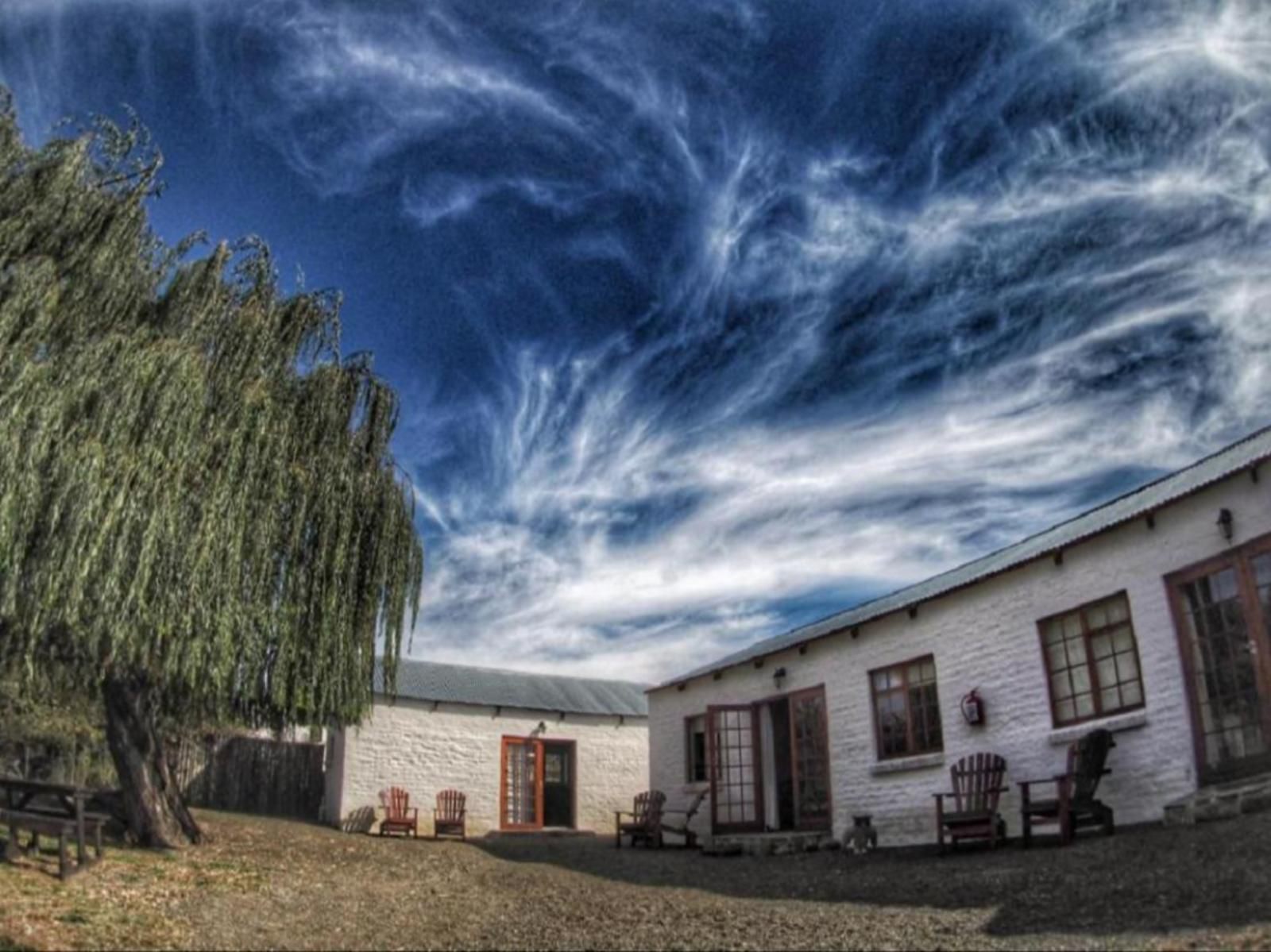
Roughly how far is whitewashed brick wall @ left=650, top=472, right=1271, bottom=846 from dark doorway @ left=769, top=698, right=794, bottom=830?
1.61 feet

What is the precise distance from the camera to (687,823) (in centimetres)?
1518

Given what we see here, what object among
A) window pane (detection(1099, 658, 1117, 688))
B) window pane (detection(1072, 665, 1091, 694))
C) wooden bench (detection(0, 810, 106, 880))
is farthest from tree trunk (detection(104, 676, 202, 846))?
window pane (detection(1099, 658, 1117, 688))

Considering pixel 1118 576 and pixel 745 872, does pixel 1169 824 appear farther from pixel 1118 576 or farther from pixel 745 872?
pixel 745 872

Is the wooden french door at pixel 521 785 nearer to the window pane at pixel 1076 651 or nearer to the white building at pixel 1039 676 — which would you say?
the white building at pixel 1039 676

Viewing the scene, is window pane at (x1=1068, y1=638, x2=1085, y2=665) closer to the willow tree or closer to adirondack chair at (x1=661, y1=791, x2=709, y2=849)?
adirondack chair at (x1=661, y1=791, x2=709, y2=849)

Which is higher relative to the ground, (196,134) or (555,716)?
(196,134)

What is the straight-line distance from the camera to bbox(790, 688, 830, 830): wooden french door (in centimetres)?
1386

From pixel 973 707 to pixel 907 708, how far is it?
54.0 inches

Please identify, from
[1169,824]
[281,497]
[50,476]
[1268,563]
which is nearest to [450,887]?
[281,497]

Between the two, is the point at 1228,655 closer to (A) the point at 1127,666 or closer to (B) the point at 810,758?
(A) the point at 1127,666

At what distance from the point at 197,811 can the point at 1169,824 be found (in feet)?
46.7

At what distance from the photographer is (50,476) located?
27.8ft

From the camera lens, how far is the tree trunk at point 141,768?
11.0m

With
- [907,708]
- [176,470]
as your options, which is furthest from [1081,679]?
[176,470]
